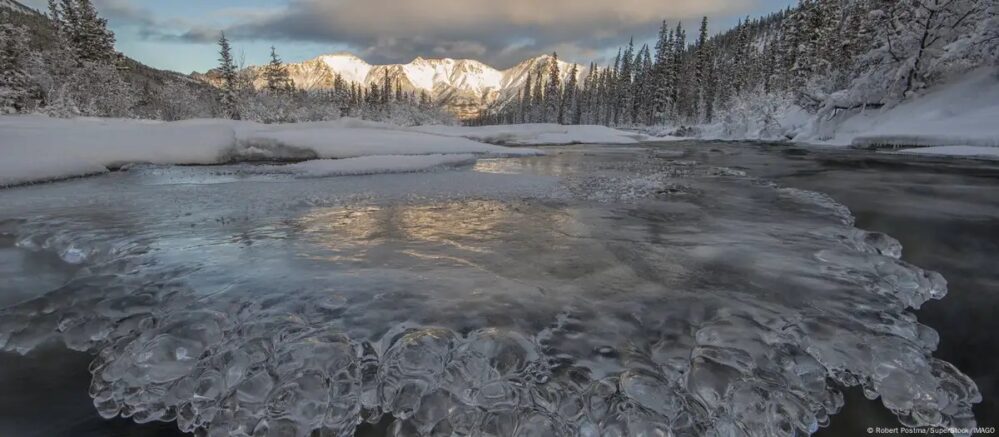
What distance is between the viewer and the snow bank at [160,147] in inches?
Result: 231

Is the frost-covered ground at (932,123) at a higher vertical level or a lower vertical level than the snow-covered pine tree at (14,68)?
lower

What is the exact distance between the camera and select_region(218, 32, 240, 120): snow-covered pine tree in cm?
3656

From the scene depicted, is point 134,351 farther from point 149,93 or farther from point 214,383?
point 149,93

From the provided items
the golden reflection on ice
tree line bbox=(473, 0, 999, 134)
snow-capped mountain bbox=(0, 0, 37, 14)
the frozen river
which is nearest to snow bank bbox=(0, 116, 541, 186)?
the frozen river

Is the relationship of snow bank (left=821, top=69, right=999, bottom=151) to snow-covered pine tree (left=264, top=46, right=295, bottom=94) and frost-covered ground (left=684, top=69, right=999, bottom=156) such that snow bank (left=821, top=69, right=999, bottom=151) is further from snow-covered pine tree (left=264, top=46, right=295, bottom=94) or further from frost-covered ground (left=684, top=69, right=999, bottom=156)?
snow-covered pine tree (left=264, top=46, right=295, bottom=94)

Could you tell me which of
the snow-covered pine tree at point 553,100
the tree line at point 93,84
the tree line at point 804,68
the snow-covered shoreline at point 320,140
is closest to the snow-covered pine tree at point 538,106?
the tree line at point 804,68

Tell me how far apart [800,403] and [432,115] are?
3334 inches

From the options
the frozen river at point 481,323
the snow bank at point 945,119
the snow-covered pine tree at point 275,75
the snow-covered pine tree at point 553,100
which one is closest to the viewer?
the frozen river at point 481,323

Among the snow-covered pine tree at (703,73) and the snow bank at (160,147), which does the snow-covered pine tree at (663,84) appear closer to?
the snow-covered pine tree at (703,73)

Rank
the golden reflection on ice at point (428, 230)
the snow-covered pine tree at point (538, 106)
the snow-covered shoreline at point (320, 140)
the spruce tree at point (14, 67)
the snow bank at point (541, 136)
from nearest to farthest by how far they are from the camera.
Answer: the golden reflection on ice at point (428, 230) < the snow-covered shoreline at point (320, 140) < the snow bank at point (541, 136) < the spruce tree at point (14, 67) < the snow-covered pine tree at point (538, 106)

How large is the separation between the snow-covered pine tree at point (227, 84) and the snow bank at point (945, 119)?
4196cm

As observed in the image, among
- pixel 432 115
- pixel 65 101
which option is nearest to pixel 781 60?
pixel 65 101

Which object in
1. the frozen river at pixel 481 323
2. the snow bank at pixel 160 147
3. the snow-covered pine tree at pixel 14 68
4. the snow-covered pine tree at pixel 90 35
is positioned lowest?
the frozen river at pixel 481 323

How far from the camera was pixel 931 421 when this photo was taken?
4.47ft
